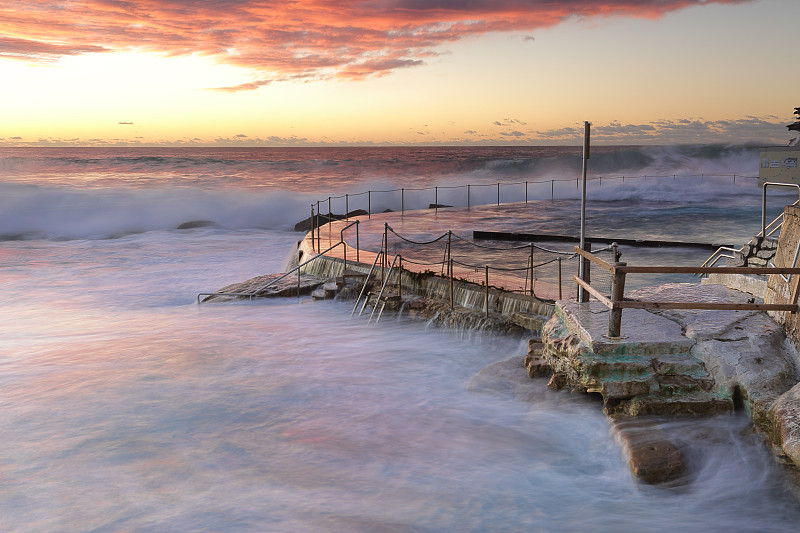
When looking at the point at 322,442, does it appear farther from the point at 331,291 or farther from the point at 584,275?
the point at 331,291

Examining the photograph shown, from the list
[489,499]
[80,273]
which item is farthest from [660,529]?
[80,273]

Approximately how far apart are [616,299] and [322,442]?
3553 millimetres

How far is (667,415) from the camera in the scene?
22.7 feet

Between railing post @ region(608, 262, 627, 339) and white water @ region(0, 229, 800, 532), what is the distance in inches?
38.7

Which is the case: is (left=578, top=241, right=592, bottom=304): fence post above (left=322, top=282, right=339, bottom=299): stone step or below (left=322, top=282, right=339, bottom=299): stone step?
above

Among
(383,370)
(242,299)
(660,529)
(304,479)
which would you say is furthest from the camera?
(242,299)

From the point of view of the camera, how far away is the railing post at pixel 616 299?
22.7 ft

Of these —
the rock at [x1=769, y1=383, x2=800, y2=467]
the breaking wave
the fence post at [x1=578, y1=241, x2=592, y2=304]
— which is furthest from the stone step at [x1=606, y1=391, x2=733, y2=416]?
the breaking wave

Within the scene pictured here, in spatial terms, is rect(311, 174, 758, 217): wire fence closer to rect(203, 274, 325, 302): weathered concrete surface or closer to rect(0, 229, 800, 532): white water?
rect(203, 274, 325, 302): weathered concrete surface

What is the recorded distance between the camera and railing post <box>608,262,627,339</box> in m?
6.92

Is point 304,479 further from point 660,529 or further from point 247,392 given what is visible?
point 660,529

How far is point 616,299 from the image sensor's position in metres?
7.05

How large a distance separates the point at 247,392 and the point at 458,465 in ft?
11.3

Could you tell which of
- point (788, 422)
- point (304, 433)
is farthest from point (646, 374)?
point (304, 433)
